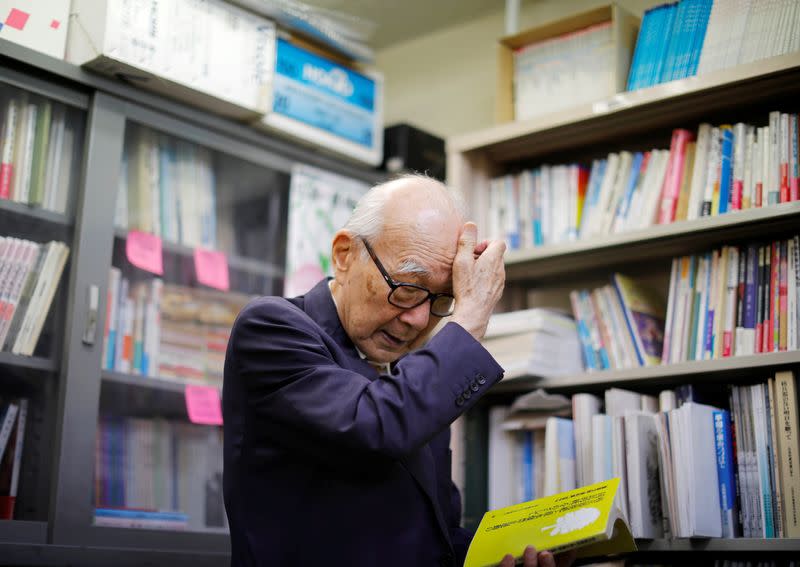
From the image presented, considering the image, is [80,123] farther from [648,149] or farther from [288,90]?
[648,149]

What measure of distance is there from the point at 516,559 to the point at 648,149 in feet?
4.78

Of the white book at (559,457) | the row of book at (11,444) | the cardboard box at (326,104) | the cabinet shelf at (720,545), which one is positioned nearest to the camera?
the cabinet shelf at (720,545)

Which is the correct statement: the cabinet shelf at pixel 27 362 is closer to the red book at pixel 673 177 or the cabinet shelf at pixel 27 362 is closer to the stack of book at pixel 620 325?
the stack of book at pixel 620 325

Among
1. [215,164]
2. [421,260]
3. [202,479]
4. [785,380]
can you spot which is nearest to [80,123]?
[215,164]

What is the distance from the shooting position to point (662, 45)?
95.3 inches

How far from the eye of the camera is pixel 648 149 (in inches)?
102

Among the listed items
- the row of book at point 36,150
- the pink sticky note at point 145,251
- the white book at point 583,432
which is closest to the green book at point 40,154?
the row of book at point 36,150

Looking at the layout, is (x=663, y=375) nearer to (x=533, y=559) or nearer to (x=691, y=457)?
(x=691, y=457)

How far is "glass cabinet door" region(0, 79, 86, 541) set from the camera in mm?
2168

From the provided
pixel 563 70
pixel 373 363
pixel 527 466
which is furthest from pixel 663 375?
pixel 563 70

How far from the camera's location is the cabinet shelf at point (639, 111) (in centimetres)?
217

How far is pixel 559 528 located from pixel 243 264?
1.56m

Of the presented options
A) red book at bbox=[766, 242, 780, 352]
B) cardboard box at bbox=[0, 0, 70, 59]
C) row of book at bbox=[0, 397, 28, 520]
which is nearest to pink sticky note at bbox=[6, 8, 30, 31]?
cardboard box at bbox=[0, 0, 70, 59]

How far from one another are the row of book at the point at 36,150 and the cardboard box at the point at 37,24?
5.1 inches
